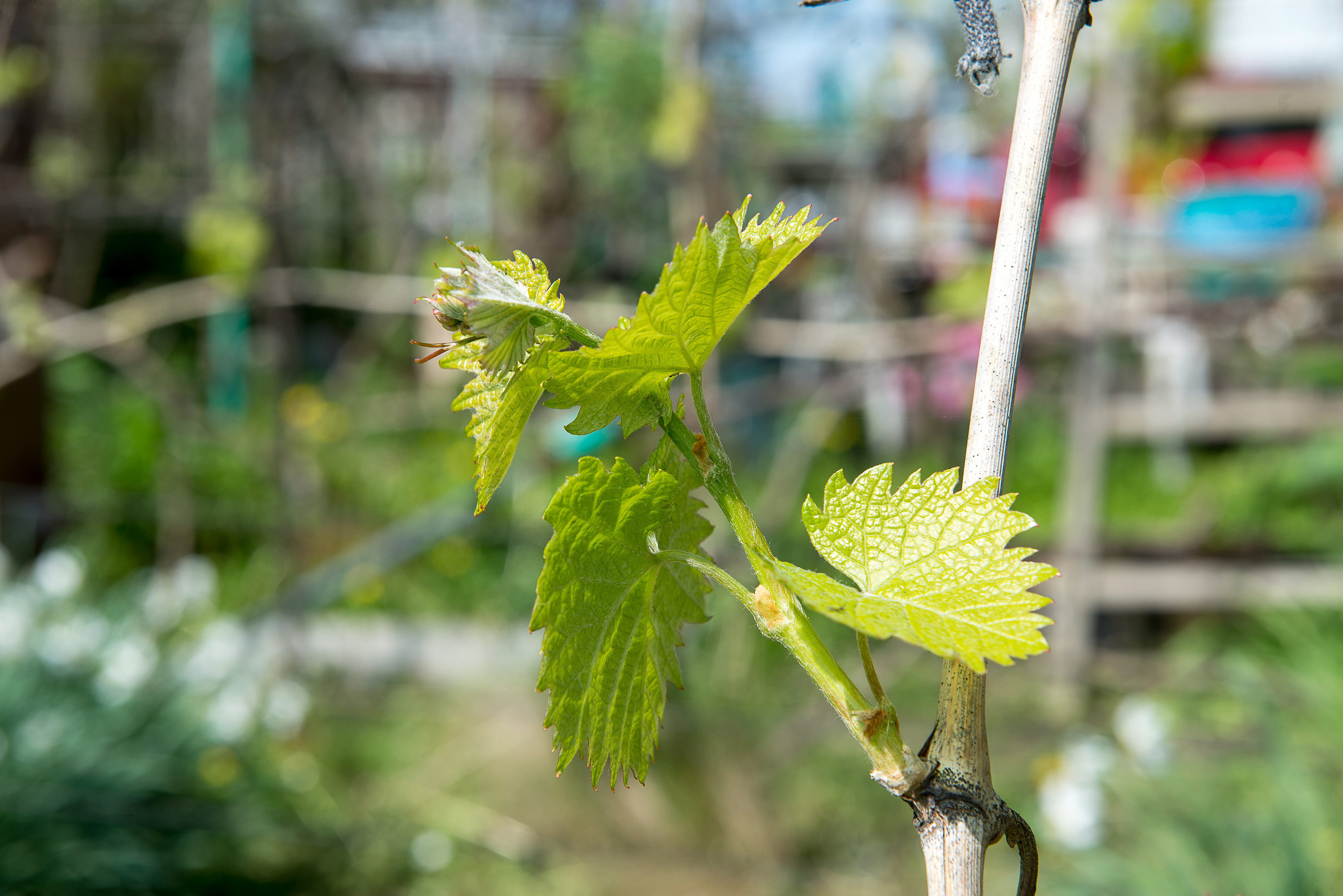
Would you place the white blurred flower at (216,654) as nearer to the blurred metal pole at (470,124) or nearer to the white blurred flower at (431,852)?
the white blurred flower at (431,852)

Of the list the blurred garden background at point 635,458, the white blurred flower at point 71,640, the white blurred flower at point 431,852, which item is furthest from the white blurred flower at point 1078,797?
the white blurred flower at point 71,640

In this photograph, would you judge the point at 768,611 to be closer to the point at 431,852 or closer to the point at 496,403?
the point at 496,403

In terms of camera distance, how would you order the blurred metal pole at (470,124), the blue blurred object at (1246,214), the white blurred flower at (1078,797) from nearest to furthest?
the white blurred flower at (1078,797) → the blurred metal pole at (470,124) → the blue blurred object at (1246,214)

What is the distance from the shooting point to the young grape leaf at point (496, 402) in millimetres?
266

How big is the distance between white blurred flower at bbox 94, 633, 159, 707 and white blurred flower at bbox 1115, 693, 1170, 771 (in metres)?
2.19

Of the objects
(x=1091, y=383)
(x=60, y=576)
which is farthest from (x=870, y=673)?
(x=1091, y=383)

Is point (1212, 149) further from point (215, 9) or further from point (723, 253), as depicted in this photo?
point (723, 253)

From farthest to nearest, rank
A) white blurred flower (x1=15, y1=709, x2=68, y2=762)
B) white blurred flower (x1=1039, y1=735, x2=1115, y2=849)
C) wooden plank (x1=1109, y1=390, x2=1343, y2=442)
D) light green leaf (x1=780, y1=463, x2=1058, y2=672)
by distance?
1. wooden plank (x1=1109, y1=390, x2=1343, y2=442)
2. white blurred flower (x1=15, y1=709, x2=68, y2=762)
3. white blurred flower (x1=1039, y1=735, x2=1115, y2=849)
4. light green leaf (x1=780, y1=463, x2=1058, y2=672)

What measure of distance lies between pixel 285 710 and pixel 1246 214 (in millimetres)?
4679

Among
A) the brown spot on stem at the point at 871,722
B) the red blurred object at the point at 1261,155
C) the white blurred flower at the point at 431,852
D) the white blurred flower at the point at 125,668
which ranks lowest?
the white blurred flower at the point at 431,852

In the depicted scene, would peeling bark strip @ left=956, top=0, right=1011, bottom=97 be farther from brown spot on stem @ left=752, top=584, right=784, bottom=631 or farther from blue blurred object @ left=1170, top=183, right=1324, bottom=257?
blue blurred object @ left=1170, top=183, right=1324, bottom=257

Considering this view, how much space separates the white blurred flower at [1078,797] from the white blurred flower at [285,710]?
72.3 inches

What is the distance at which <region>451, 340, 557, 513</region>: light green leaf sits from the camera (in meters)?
0.27

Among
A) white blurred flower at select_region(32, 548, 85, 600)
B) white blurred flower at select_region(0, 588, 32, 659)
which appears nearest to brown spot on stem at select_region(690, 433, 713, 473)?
white blurred flower at select_region(0, 588, 32, 659)
